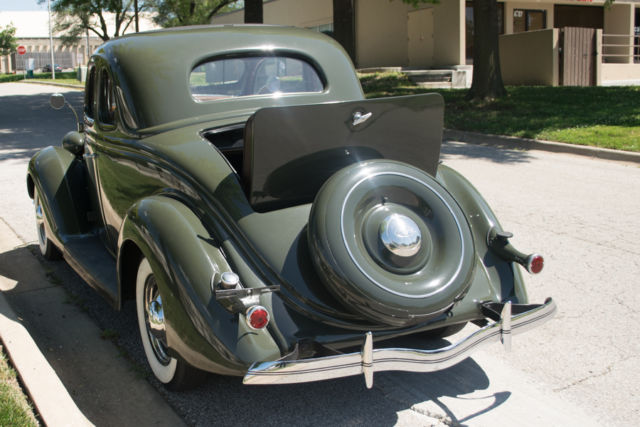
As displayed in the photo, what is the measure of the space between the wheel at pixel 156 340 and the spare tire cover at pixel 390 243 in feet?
2.85

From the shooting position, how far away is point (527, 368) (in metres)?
3.58

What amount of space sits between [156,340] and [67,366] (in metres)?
0.64

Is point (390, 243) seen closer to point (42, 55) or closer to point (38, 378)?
point (38, 378)

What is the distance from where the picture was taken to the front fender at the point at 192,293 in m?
2.78

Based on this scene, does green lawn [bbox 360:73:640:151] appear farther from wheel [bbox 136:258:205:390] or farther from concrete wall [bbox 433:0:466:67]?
wheel [bbox 136:258:205:390]

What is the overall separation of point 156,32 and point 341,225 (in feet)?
8.05

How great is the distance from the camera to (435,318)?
3.11m

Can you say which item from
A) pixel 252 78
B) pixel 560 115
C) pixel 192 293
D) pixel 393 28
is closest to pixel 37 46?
pixel 393 28

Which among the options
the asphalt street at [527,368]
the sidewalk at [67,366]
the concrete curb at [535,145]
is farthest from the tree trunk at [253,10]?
the sidewalk at [67,366]

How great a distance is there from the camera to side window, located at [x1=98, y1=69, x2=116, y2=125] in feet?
14.2

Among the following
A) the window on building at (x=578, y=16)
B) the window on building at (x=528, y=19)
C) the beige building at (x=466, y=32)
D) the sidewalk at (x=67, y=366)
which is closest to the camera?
the sidewalk at (x=67, y=366)

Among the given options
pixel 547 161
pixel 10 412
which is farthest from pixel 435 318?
pixel 547 161

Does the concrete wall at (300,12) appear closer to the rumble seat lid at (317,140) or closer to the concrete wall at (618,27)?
the concrete wall at (618,27)

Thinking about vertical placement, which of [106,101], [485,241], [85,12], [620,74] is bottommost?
[485,241]
